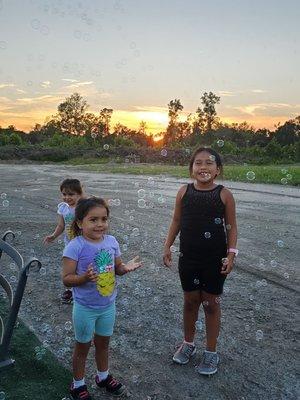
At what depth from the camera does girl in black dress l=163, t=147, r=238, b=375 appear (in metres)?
3.45

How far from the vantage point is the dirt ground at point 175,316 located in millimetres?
3453

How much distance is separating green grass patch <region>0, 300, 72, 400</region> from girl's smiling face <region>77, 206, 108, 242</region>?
110 cm

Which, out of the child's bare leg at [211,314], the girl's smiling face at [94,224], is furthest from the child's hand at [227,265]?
the girl's smiling face at [94,224]

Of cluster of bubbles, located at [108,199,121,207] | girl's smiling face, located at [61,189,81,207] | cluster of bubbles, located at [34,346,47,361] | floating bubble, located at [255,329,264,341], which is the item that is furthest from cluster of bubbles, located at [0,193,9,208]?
floating bubble, located at [255,329,264,341]

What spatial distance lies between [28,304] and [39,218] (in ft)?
17.0

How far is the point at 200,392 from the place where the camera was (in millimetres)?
3314

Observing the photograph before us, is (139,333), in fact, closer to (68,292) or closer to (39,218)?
(68,292)

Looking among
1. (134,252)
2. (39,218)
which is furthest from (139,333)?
(39,218)

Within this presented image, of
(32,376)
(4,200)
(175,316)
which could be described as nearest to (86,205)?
(32,376)

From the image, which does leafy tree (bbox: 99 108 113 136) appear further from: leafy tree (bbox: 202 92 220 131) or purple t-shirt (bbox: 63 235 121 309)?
purple t-shirt (bbox: 63 235 121 309)

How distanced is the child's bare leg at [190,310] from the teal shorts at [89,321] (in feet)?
2.54

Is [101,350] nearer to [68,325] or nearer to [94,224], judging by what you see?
[94,224]

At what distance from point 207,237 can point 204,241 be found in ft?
0.13

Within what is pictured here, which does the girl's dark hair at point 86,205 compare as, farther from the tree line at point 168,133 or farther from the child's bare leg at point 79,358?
the tree line at point 168,133
